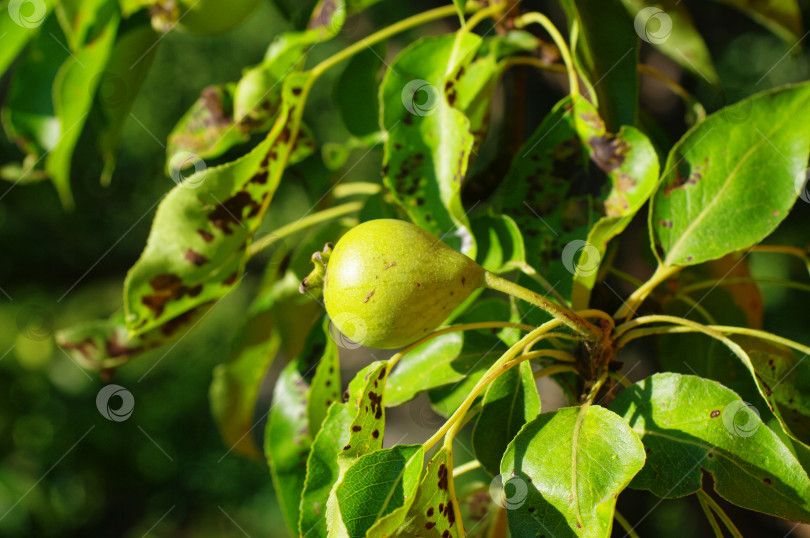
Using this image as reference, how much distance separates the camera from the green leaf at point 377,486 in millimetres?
465

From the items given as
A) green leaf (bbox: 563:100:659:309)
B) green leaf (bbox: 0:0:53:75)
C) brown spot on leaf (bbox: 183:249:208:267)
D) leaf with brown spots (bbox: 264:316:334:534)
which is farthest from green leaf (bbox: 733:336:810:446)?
green leaf (bbox: 0:0:53:75)

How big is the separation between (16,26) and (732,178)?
86 centimetres

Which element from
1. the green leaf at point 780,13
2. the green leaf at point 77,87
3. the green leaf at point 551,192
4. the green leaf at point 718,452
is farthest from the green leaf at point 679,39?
the green leaf at point 77,87

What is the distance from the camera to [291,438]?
2.42 ft

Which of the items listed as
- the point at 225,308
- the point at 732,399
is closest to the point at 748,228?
the point at 732,399

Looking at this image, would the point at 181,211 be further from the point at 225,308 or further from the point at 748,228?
the point at 225,308

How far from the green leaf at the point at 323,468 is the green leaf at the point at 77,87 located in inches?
19.9

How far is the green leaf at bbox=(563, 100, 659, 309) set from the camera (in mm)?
585

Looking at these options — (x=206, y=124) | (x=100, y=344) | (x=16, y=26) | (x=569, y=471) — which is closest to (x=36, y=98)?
(x=16, y=26)

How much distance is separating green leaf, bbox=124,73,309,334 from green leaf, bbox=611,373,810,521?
0.41m

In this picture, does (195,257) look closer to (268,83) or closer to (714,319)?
(268,83)

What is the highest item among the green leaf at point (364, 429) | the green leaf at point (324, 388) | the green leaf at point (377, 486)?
the green leaf at point (364, 429)

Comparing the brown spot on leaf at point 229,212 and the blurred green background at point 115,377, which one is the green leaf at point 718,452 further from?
the blurred green background at point 115,377

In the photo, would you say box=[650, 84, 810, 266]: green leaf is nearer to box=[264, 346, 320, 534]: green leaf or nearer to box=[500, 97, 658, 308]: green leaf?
box=[500, 97, 658, 308]: green leaf
